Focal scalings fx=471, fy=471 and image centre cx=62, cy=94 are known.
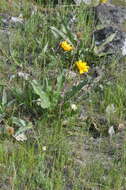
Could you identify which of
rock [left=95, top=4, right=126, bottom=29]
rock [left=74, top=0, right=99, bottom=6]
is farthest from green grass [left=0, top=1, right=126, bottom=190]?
rock [left=74, top=0, right=99, bottom=6]

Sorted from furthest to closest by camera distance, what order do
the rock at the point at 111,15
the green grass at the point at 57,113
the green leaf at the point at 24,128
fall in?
the rock at the point at 111,15
the green leaf at the point at 24,128
the green grass at the point at 57,113

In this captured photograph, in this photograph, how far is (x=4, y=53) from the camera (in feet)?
13.1

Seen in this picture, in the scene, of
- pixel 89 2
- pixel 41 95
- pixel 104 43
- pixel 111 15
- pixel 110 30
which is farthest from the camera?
pixel 89 2

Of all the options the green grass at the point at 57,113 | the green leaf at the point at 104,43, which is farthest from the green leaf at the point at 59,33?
the green leaf at the point at 104,43

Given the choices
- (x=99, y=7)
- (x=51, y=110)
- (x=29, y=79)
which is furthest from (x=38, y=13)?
(x=51, y=110)

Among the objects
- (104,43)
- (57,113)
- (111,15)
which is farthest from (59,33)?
(57,113)

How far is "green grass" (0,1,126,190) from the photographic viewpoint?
2.84 metres

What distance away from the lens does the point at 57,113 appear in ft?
10.9

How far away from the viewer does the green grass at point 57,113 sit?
2.84 m

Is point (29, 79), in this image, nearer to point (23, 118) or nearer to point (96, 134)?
point (23, 118)

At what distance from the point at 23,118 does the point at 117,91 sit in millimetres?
757

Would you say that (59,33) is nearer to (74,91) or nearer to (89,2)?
(74,91)

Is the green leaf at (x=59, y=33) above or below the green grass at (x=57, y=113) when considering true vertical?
above

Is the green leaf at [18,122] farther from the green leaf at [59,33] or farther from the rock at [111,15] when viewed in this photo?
the rock at [111,15]
